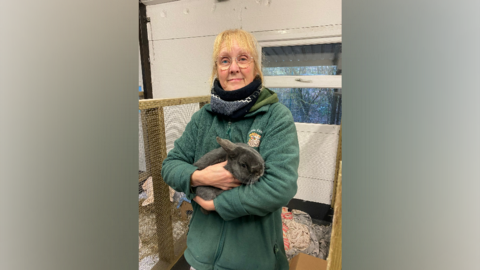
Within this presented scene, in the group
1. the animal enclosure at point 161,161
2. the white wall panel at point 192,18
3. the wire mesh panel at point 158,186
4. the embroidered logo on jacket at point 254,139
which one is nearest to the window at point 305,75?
the animal enclosure at point 161,161

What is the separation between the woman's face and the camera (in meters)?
0.74

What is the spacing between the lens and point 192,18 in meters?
1.26

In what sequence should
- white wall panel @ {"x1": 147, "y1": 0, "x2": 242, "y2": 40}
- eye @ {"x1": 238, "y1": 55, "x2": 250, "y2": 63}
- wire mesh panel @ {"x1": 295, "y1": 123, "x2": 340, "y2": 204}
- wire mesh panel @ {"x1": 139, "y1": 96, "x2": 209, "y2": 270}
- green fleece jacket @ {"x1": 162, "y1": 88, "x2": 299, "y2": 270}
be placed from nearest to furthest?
1. green fleece jacket @ {"x1": 162, "y1": 88, "x2": 299, "y2": 270}
2. eye @ {"x1": 238, "y1": 55, "x2": 250, "y2": 63}
3. wire mesh panel @ {"x1": 139, "y1": 96, "x2": 209, "y2": 270}
4. white wall panel @ {"x1": 147, "y1": 0, "x2": 242, "y2": 40}
5. wire mesh panel @ {"x1": 295, "y1": 123, "x2": 340, "y2": 204}

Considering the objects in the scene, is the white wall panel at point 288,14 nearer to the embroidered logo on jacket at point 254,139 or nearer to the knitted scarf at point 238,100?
the knitted scarf at point 238,100

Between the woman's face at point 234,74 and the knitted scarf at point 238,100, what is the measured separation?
0.03 meters

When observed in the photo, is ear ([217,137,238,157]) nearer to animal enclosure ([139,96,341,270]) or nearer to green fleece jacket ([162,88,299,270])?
green fleece jacket ([162,88,299,270])

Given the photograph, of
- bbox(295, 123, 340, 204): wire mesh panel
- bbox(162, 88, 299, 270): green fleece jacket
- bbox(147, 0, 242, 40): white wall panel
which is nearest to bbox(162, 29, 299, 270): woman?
bbox(162, 88, 299, 270): green fleece jacket

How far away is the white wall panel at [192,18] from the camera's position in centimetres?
118

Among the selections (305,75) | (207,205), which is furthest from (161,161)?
(305,75)
